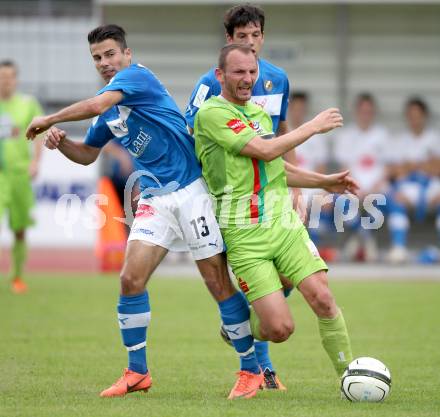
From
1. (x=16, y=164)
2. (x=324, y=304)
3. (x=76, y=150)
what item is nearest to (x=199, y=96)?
(x=76, y=150)

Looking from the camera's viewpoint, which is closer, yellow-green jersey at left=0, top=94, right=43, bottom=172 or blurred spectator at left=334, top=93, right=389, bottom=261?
yellow-green jersey at left=0, top=94, right=43, bottom=172

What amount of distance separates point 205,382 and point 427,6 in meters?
12.7

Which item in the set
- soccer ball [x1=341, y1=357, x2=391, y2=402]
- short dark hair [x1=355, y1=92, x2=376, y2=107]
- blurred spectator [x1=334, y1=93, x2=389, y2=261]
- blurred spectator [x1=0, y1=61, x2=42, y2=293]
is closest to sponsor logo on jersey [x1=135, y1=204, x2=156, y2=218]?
soccer ball [x1=341, y1=357, x2=391, y2=402]

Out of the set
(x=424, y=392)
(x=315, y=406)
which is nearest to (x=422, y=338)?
(x=424, y=392)

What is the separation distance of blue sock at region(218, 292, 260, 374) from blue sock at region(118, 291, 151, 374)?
0.49 metres

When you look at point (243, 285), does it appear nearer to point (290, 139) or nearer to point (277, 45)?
point (290, 139)

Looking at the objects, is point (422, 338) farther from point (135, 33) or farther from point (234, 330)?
point (135, 33)

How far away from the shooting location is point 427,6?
18.5 meters

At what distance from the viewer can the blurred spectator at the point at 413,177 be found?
16625mm

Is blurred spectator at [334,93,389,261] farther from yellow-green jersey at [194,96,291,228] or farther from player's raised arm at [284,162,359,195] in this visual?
yellow-green jersey at [194,96,291,228]

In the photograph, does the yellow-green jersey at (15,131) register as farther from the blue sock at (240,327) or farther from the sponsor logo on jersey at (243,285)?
the sponsor logo on jersey at (243,285)

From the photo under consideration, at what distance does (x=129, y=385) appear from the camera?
6672mm

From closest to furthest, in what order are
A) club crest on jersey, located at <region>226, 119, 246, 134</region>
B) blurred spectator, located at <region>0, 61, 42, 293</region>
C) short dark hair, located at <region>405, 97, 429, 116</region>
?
club crest on jersey, located at <region>226, 119, 246, 134</region> < blurred spectator, located at <region>0, 61, 42, 293</region> < short dark hair, located at <region>405, 97, 429, 116</region>

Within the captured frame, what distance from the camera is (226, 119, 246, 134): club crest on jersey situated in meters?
6.51
